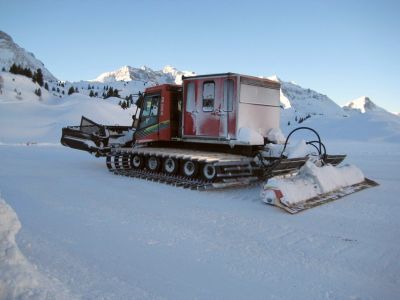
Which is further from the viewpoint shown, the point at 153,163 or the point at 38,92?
the point at 38,92

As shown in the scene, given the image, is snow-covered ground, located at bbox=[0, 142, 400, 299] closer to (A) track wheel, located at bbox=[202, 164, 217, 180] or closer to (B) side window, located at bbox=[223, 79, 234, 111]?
(A) track wheel, located at bbox=[202, 164, 217, 180]

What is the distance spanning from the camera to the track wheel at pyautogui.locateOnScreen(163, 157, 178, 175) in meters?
11.1

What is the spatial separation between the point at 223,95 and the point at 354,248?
5.83 meters

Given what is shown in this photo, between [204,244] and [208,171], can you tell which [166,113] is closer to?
[208,171]

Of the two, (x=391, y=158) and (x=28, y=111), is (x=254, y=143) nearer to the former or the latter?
(x=391, y=158)

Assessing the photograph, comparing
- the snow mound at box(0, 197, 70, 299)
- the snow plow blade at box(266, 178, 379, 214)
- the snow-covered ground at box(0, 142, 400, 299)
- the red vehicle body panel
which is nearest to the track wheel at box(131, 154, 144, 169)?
the red vehicle body panel

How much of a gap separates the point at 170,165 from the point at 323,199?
4772 mm

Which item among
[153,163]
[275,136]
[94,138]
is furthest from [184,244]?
[94,138]

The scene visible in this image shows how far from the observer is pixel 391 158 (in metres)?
17.4

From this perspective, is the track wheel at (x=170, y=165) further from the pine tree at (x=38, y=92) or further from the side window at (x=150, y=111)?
the pine tree at (x=38, y=92)

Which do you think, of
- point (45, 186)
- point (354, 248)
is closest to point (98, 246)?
point (354, 248)

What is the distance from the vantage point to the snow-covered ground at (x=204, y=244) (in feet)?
13.7

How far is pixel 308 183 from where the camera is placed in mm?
8258

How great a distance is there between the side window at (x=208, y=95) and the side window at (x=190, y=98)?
0.41 metres
